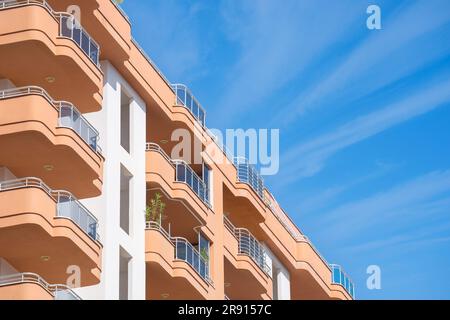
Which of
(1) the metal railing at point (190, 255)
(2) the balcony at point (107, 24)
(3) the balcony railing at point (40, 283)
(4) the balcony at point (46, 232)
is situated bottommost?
(3) the balcony railing at point (40, 283)

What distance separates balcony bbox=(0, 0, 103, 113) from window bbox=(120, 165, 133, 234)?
3.45 metres

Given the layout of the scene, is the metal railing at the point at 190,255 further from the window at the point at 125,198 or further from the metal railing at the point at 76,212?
the metal railing at the point at 76,212

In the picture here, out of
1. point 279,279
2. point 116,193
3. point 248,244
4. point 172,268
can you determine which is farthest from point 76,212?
point 279,279

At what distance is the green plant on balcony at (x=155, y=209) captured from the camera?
45594mm

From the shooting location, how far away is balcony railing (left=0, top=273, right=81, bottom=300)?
1457 inches

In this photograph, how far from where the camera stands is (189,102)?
1946 inches

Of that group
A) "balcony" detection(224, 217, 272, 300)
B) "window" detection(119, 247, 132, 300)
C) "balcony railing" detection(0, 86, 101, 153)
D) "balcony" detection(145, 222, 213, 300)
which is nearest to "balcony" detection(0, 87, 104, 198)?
"balcony railing" detection(0, 86, 101, 153)

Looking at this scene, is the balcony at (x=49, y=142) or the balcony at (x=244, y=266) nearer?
the balcony at (x=49, y=142)

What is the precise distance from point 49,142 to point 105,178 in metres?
4.34

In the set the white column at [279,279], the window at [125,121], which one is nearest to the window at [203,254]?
the window at [125,121]

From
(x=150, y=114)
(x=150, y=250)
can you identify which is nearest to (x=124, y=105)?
(x=150, y=114)

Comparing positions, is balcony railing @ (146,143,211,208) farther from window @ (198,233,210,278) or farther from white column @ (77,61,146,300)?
window @ (198,233,210,278)

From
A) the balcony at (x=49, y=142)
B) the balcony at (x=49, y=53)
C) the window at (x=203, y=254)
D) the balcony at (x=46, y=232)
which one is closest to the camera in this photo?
the balcony at (x=46, y=232)

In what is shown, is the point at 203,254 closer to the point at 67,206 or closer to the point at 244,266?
the point at 244,266
